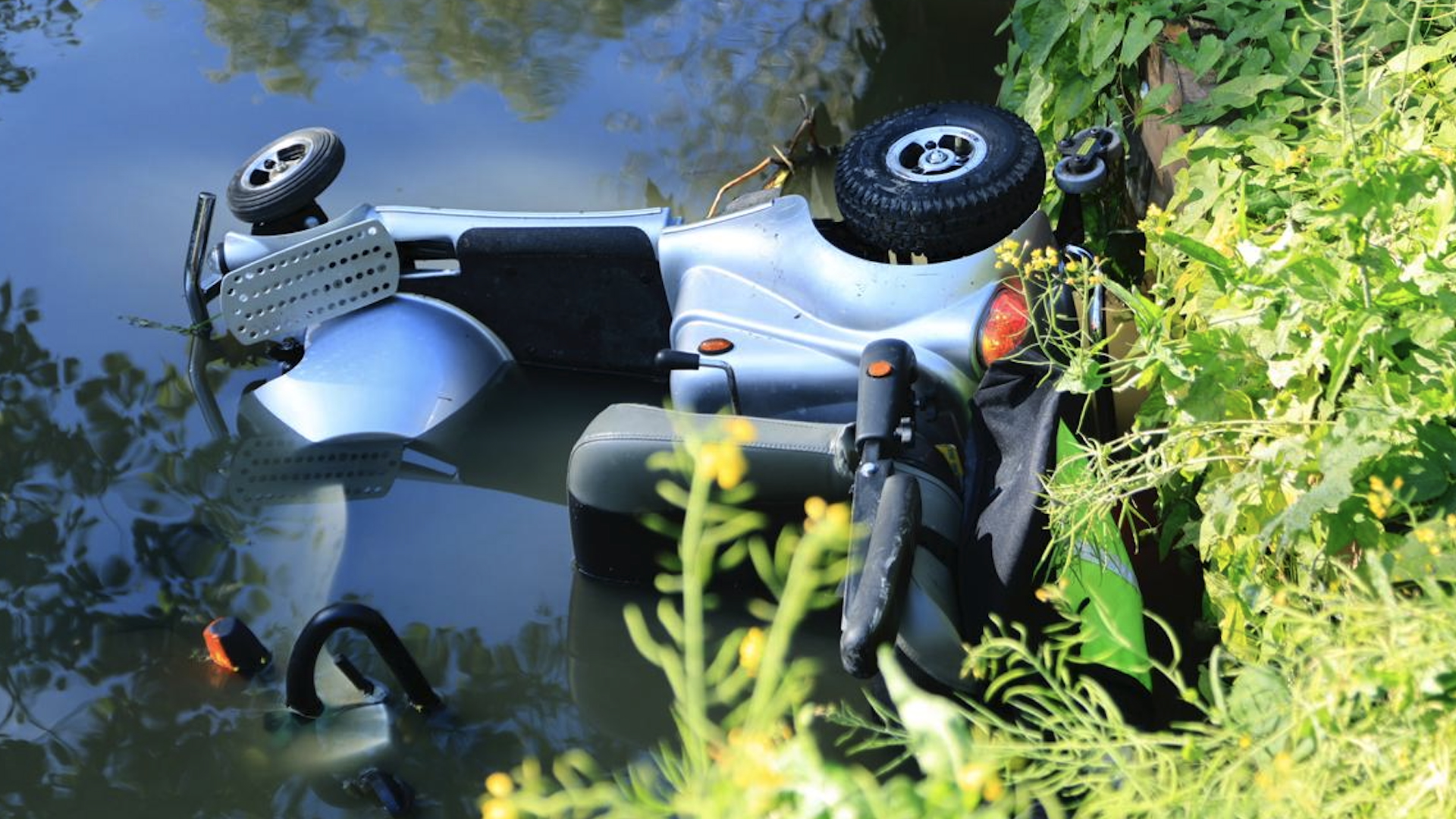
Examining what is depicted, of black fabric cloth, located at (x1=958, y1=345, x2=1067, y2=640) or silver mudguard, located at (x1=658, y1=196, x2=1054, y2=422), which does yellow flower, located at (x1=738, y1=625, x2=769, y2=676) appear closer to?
black fabric cloth, located at (x1=958, y1=345, x2=1067, y2=640)

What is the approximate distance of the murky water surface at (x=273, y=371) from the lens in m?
2.94

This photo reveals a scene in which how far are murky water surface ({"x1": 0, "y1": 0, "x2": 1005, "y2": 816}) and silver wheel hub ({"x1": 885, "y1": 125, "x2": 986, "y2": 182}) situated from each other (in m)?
1.08

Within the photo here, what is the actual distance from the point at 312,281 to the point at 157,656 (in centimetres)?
102

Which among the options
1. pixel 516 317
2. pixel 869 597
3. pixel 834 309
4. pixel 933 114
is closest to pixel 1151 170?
pixel 933 114

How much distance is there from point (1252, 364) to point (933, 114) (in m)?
1.31

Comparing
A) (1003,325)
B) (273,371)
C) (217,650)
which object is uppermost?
(1003,325)

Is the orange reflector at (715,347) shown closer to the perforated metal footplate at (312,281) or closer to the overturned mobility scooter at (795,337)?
the overturned mobility scooter at (795,337)

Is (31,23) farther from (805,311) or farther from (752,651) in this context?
(752,651)

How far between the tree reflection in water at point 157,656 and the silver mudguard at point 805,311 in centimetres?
71

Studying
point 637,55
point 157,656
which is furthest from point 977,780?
point 637,55

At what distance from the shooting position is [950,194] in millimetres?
3002

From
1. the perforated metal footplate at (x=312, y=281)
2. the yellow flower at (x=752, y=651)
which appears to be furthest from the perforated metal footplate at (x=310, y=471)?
the yellow flower at (x=752, y=651)

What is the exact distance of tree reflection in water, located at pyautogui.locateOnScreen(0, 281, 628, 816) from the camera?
2.85 m

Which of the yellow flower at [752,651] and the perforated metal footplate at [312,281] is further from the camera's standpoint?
the perforated metal footplate at [312,281]
